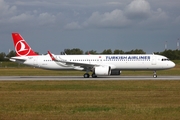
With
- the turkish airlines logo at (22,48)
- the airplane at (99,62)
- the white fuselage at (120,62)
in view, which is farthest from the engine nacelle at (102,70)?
the turkish airlines logo at (22,48)

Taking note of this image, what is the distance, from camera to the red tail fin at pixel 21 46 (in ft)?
167

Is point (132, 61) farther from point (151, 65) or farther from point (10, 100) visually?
point (10, 100)

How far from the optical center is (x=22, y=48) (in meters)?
50.9

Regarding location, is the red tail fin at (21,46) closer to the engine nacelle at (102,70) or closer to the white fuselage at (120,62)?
the white fuselage at (120,62)

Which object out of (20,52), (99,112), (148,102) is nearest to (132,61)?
(20,52)

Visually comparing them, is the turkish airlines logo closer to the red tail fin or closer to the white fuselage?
the red tail fin

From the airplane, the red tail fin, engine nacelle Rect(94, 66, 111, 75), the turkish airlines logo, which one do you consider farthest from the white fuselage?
the turkish airlines logo

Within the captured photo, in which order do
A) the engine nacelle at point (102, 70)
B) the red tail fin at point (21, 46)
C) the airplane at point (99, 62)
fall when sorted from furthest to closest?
the red tail fin at point (21, 46) → the airplane at point (99, 62) → the engine nacelle at point (102, 70)

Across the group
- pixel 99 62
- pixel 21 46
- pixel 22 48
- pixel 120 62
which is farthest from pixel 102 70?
pixel 21 46

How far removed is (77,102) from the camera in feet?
65.1

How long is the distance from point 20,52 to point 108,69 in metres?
12.5

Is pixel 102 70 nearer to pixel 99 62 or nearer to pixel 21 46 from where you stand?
pixel 99 62

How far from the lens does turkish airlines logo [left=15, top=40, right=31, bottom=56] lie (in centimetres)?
5075

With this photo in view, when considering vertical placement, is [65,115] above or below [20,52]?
below
